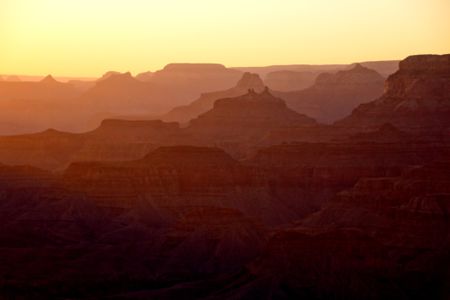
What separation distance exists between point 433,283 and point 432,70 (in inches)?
3562

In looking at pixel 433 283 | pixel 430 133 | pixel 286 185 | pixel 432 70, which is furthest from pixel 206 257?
pixel 432 70

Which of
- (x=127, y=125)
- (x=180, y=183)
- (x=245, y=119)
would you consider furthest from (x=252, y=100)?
(x=180, y=183)

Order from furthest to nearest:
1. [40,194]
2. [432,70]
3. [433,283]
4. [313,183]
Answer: [432,70] < [313,183] < [40,194] < [433,283]

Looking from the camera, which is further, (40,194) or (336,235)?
(40,194)

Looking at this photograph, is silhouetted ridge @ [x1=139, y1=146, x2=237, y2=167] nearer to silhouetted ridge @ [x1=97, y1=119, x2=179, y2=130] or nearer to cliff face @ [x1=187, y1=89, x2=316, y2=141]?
silhouetted ridge @ [x1=97, y1=119, x2=179, y2=130]

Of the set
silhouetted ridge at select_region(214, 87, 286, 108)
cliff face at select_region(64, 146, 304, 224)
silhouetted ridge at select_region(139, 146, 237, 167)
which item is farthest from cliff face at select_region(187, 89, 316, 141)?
cliff face at select_region(64, 146, 304, 224)

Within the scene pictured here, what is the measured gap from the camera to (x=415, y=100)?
174 m

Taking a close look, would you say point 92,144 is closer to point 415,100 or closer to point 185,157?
point 185,157

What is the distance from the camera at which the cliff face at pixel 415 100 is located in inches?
6639

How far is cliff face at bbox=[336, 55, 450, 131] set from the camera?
553ft

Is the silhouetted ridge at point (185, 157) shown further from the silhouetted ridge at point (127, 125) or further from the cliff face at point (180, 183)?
the silhouetted ridge at point (127, 125)

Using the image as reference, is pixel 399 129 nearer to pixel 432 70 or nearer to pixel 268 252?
pixel 432 70

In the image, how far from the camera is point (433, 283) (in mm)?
91812

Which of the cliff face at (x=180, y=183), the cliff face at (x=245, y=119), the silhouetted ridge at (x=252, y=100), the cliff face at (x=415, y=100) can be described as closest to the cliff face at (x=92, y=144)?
the cliff face at (x=245, y=119)
